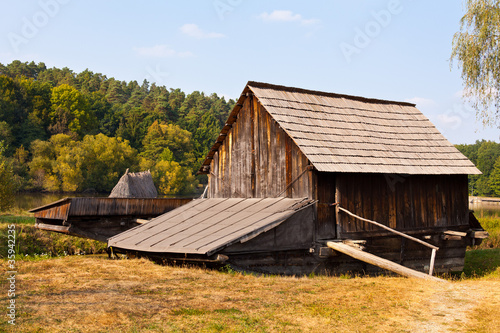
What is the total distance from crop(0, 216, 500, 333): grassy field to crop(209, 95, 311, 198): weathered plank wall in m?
4.86

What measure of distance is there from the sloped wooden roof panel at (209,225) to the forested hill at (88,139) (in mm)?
44807

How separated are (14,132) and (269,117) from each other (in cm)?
7093

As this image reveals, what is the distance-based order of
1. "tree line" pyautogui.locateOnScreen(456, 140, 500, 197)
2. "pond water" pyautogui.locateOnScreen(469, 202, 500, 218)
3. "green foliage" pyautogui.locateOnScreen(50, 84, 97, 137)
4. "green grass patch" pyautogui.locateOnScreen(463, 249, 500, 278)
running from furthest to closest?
"tree line" pyautogui.locateOnScreen(456, 140, 500, 197)
"green foliage" pyautogui.locateOnScreen(50, 84, 97, 137)
"pond water" pyautogui.locateOnScreen(469, 202, 500, 218)
"green grass patch" pyautogui.locateOnScreen(463, 249, 500, 278)

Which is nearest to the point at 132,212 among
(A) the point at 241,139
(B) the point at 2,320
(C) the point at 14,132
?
(A) the point at 241,139

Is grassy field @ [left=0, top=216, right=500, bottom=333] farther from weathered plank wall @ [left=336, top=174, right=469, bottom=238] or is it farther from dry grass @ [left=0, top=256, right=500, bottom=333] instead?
weathered plank wall @ [left=336, top=174, right=469, bottom=238]

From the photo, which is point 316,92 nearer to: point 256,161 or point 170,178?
point 256,161

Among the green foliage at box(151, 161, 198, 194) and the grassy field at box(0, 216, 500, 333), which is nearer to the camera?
the grassy field at box(0, 216, 500, 333)

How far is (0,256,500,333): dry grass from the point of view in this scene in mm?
7664

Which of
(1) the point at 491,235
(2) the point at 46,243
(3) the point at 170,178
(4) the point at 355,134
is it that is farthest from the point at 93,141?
(4) the point at 355,134

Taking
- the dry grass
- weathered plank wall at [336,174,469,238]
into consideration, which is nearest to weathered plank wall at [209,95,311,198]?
weathered plank wall at [336,174,469,238]

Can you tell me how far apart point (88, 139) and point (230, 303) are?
70471mm

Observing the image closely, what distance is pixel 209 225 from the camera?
1541 cm

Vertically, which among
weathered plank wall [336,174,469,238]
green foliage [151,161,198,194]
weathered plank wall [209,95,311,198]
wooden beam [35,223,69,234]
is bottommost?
wooden beam [35,223,69,234]

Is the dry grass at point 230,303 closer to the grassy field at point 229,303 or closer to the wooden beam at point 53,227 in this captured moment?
the grassy field at point 229,303
